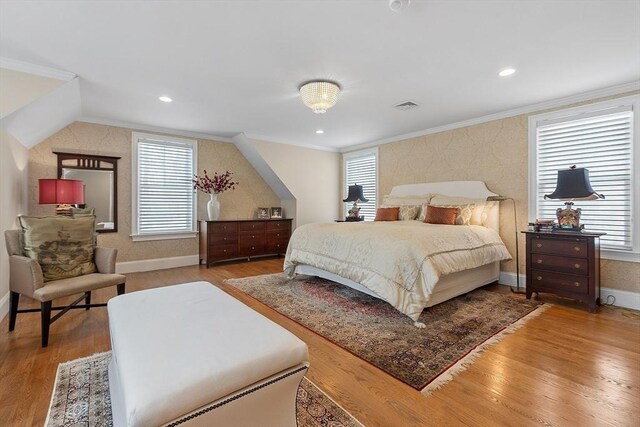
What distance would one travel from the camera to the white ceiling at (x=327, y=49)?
6.63 feet

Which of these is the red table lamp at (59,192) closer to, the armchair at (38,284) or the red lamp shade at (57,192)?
the red lamp shade at (57,192)

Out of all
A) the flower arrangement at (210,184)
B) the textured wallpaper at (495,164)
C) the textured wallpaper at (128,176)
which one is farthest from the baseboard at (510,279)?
the flower arrangement at (210,184)

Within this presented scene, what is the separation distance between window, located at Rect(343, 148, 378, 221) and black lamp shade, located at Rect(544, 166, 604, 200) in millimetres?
3208

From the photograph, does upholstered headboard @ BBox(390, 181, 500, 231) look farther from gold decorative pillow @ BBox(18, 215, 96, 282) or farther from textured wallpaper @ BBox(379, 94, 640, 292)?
gold decorative pillow @ BBox(18, 215, 96, 282)

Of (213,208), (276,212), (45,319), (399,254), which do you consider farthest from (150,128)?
(399,254)

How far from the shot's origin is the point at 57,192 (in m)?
3.38

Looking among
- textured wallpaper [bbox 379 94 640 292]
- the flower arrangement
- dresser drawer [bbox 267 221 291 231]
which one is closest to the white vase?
the flower arrangement

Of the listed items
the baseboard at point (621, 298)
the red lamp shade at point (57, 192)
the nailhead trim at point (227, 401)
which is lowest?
the baseboard at point (621, 298)

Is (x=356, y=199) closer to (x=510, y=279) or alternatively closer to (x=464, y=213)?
(x=464, y=213)

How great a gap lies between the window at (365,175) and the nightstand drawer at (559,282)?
3158 mm

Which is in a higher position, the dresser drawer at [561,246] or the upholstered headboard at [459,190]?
the upholstered headboard at [459,190]

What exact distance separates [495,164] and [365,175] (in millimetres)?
2623

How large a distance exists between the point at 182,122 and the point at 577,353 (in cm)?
533

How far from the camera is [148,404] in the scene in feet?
3.03
